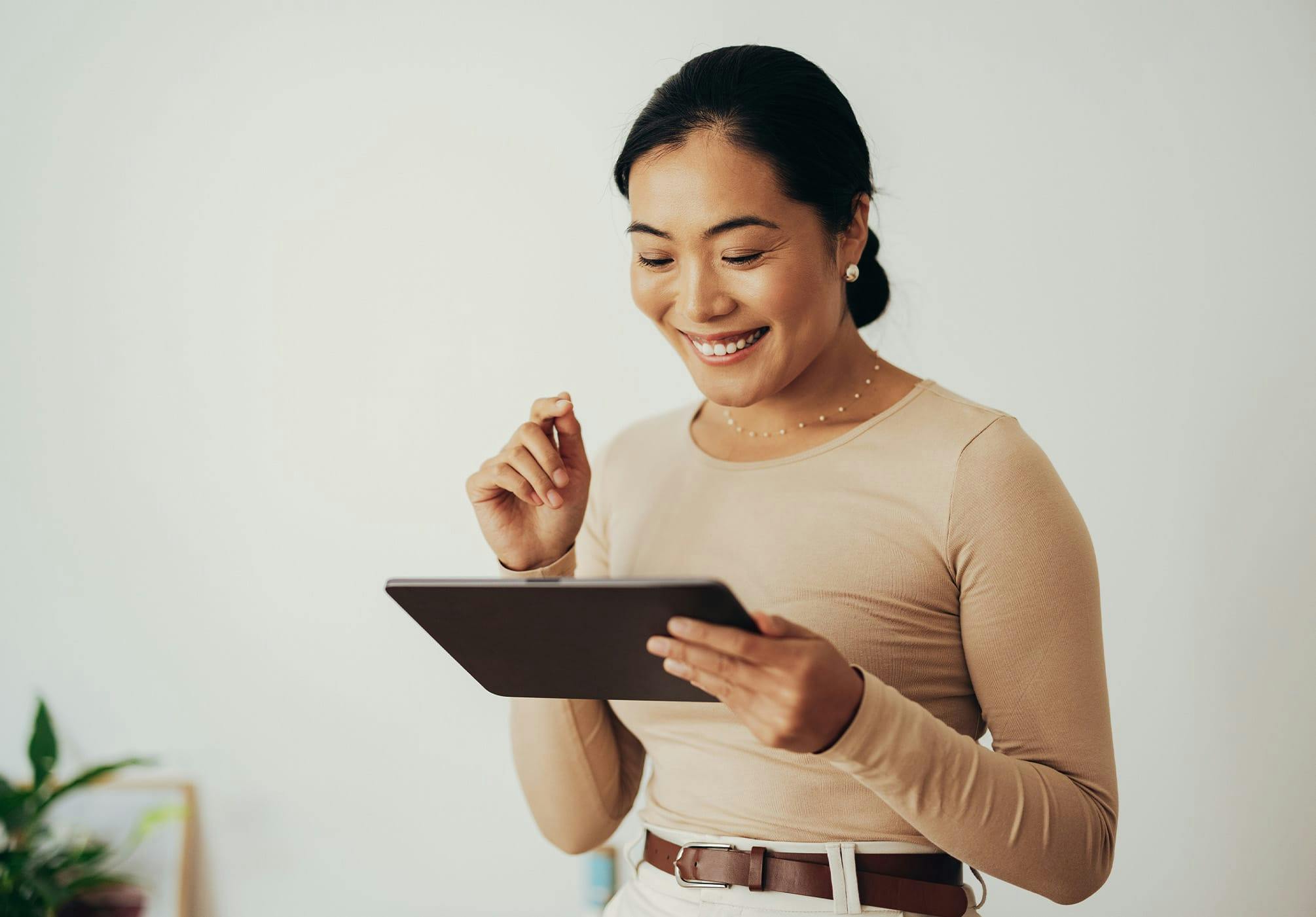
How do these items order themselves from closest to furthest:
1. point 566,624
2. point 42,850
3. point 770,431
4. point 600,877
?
point 566,624, point 770,431, point 600,877, point 42,850

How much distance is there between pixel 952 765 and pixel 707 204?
0.56m

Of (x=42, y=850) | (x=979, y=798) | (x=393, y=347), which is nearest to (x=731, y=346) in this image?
(x=979, y=798)

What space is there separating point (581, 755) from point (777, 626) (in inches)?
23.0

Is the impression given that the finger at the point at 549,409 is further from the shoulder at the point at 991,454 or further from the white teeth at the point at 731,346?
the shoulder at the point at 991,454

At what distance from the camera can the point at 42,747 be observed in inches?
85.9

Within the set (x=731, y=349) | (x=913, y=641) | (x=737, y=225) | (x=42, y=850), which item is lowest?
(x=42, y=850)

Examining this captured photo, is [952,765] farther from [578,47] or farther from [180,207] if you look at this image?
[180,207]

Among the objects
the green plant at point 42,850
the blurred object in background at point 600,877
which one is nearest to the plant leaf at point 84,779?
the green plant at point 42,850

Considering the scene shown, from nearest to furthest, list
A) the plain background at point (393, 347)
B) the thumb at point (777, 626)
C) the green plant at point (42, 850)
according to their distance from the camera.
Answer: the thumb at point (777, 626) < the plain background at point (393, 347) < the green plant at point (42, 850)

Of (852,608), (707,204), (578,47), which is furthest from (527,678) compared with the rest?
(578,47)

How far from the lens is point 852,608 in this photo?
106 cm

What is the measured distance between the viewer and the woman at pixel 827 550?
949 millimetres

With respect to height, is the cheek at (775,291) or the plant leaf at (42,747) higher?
the cheek at (775,291)

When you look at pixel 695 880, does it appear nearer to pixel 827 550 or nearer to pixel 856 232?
pixel 827 550
